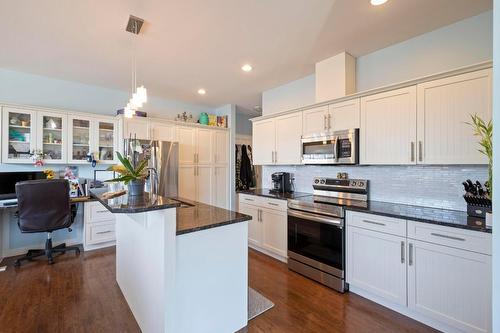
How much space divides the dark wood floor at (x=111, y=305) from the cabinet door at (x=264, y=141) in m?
1.67

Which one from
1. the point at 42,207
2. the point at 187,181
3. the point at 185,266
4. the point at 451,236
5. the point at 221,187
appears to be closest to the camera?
the point at 185,266

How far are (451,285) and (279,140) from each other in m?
2.48

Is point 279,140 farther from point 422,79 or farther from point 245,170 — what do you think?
point 245,170

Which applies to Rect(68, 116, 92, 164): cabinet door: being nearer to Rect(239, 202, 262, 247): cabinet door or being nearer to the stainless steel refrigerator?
the stainless steel refrigerator

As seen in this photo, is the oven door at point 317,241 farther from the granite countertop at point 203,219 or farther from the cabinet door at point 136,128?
the cabinet door at point 136,128

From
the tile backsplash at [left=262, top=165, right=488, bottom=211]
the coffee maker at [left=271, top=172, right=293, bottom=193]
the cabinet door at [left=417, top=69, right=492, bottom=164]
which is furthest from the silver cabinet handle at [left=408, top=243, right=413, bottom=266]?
the coffee maker at [left=271, top=172, right=293, bottom=193]

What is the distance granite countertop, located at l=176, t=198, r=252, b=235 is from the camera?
1581 mm

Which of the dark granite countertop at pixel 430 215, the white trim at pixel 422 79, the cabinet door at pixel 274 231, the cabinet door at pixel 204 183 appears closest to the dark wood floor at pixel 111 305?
the cabinet door at pixel 274 231

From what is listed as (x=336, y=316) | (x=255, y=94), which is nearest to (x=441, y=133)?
(x=336, y=316)

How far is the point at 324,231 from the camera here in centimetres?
256

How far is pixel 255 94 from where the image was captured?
434cm

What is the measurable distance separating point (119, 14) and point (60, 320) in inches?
105

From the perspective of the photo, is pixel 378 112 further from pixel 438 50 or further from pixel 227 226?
pixel 227 226

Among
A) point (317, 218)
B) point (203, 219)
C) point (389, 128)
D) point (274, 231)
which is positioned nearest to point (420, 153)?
point (389, 128)
